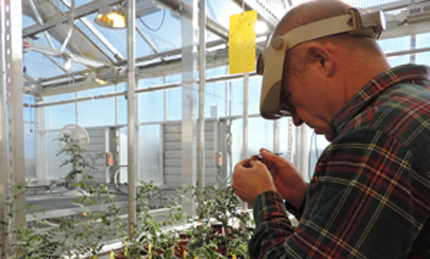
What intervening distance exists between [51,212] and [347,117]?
1662mm

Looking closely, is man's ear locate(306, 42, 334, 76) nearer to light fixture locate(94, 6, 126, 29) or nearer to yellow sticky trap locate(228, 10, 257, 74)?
yellow sticky trap locate(228, 10, 257, 74)

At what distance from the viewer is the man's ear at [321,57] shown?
0.61 m

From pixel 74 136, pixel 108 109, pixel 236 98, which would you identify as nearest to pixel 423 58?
pixel 236 98

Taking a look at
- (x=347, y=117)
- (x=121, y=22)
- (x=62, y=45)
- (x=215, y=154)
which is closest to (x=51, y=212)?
(x=62, y=45)

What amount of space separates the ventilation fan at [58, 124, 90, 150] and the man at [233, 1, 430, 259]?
4.73 feet

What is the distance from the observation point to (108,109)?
2.11 metres

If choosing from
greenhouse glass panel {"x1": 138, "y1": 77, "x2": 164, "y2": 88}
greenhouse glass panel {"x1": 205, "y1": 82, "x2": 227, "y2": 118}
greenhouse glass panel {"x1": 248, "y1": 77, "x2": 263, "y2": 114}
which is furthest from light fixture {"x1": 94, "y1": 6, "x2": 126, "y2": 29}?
greenhouse glass panel {"x1": 248, "y1": 77, "x2": 263, "y2": 114}

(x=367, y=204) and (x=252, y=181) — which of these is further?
(x=252, y=181)

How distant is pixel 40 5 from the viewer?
1.64m

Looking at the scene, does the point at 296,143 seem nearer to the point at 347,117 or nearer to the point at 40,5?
the point at 40,5

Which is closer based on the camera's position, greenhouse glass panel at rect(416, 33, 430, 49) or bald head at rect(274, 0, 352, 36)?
bald head at rect(274, 0, 352, 36)

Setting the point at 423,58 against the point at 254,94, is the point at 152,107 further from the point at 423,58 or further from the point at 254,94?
the point at 423,58

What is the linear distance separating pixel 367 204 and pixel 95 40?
2.04 metres

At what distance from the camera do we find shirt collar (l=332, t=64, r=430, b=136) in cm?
56
